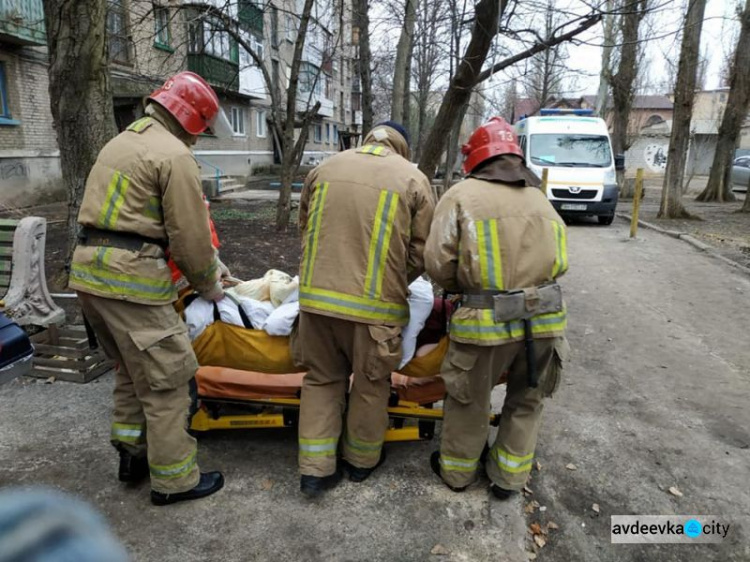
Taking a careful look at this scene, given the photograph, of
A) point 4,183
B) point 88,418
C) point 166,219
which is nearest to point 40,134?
point 4,183

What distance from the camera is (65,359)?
13.3ft

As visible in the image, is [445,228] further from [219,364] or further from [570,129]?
[570,129]

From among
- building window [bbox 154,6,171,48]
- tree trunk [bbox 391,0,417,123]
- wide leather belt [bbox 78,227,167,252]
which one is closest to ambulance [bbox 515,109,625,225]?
tree trunk [bbox 391,0,417,123]

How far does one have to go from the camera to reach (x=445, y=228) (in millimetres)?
2658

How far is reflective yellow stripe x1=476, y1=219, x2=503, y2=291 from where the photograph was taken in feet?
8.52

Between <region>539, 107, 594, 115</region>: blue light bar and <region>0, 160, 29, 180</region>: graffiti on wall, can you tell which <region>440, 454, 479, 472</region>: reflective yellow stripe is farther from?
<region>539, 107, 594, 115</region>: blue light bar

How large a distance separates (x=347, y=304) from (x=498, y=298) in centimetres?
74

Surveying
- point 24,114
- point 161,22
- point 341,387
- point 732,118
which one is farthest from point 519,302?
point 732,118

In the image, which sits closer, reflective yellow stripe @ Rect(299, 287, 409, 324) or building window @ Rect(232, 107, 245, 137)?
reflective yellow stripe @ Rect(299, 287, 409, 324)

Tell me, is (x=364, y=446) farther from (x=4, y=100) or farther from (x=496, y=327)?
(x=4, y=100)

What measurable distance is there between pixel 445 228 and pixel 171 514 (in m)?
1.92

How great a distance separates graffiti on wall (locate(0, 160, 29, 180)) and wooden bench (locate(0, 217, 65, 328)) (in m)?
9.40

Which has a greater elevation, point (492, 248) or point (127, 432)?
point (492, 248)

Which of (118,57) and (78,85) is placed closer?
(78,85)
